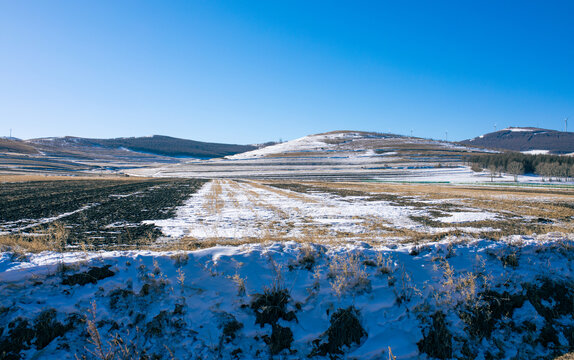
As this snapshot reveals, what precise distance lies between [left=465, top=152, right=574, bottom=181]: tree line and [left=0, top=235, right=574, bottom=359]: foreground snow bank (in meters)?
100

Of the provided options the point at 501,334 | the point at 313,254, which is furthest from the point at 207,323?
the point at 501,334

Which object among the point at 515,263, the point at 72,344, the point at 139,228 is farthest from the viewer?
the point at 139,228

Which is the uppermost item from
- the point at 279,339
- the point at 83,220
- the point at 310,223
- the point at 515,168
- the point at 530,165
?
the point at 530,165

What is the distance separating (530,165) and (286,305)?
135 m

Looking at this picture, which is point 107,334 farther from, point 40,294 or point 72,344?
point 40,294

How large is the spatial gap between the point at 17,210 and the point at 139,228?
11776 millimetres

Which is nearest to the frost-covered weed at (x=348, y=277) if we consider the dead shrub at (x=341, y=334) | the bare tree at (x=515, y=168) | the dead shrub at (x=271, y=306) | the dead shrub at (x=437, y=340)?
the dead shrub at (x=341, y=334)

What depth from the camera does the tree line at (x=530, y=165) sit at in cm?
8881

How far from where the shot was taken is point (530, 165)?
106m

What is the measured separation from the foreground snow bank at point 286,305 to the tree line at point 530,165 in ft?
329

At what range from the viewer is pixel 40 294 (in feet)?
19.6

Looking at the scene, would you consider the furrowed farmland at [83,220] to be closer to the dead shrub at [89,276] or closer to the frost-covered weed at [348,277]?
the dead shrub at [89,276]

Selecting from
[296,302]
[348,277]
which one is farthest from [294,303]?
[348,277]

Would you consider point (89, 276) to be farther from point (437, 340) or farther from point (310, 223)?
point (310, 223)
